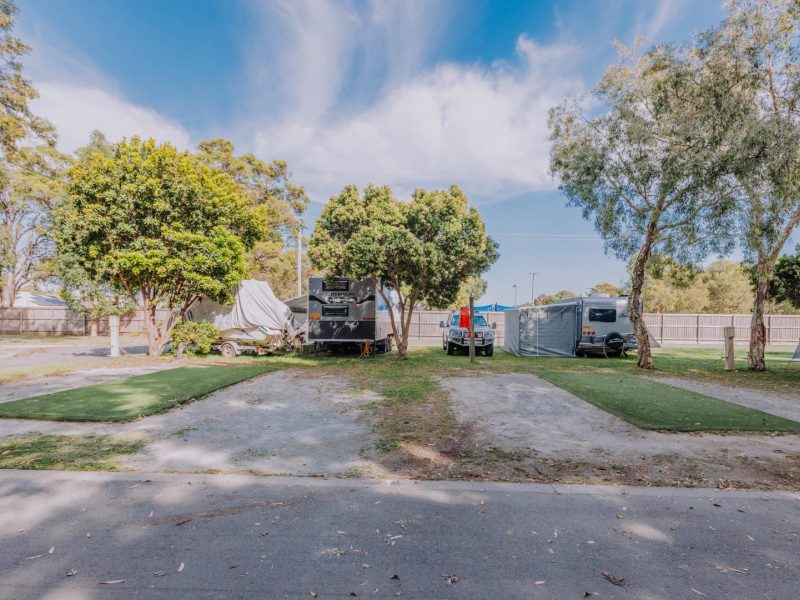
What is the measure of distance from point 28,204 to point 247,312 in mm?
18746

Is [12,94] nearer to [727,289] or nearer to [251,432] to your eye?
[251,432]

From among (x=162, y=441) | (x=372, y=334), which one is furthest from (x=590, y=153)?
(x=162, y=441)

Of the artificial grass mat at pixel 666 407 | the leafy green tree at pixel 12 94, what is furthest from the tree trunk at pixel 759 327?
the leafy green tree at pixel 12 94

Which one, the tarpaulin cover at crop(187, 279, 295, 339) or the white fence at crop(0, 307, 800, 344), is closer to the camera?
the tarpaulin cover at crop(187, 279, 295, 339)

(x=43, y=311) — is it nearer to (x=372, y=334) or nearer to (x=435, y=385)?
(x=372, y=334)

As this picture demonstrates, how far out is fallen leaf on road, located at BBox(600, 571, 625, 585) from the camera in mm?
2166

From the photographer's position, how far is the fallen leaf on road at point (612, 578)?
217 centimetres

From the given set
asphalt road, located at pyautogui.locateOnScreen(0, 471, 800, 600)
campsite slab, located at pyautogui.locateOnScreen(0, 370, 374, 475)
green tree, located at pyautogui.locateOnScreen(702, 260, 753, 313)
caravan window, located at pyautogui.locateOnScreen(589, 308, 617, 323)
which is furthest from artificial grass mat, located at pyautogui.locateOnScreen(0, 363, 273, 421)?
green tree, located at pyautogui.locateOnScreen(702, 260, 753, 313)

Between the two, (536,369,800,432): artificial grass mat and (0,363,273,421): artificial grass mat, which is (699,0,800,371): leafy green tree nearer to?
(536,369,800,432): artificial grass mat

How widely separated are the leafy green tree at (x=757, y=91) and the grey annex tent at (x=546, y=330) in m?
6.26

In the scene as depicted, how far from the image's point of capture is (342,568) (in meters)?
2.28

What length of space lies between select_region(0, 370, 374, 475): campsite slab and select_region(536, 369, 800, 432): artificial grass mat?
3983 mm

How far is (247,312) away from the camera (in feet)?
46.5

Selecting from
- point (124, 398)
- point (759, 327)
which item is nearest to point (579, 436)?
point (124, 398)
